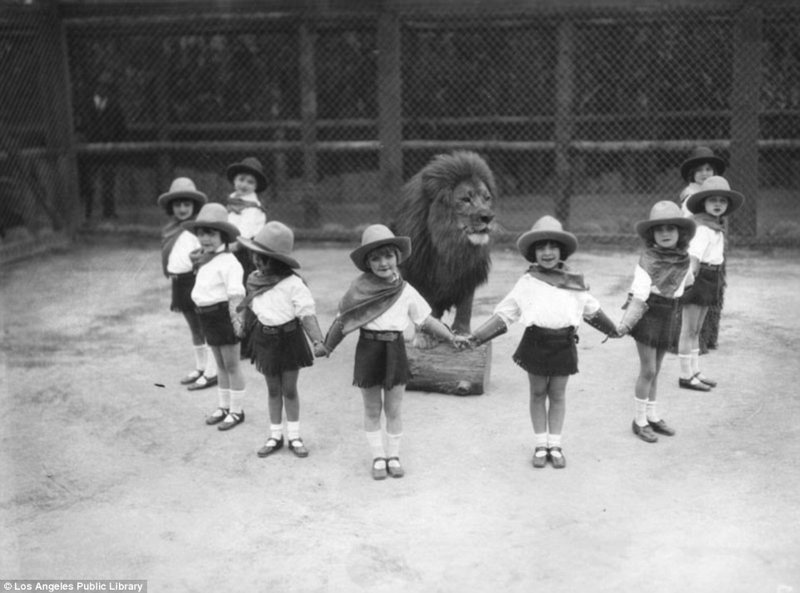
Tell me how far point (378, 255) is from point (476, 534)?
147 cm

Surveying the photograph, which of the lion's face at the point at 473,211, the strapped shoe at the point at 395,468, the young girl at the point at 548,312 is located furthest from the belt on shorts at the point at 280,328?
the lion's face at the point at 473,211

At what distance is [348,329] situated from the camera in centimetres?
475

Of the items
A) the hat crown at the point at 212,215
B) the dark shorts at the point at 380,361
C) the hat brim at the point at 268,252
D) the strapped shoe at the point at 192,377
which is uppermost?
the hat crown at the point at 212,215

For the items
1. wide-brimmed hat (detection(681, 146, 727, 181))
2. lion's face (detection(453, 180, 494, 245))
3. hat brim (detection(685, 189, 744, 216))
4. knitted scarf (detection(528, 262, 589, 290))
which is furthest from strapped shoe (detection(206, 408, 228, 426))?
wide-brimmed hat (detection(681, 146, 727, 181))

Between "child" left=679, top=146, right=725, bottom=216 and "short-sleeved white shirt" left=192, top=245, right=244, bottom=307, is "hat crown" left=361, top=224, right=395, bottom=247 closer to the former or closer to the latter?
"short-sleeved white shirt" left=192, top=245, right=244, bottom=307

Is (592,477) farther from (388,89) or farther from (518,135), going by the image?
(518,135)

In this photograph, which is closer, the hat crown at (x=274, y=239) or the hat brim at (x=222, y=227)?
the hat crown at (x=274, y=239)

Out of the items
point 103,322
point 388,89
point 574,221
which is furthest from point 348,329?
point 574,221

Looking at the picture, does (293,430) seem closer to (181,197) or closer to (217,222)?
(217,222)

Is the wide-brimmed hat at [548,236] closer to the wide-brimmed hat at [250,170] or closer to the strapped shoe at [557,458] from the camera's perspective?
the strapped shoe at [557,458]

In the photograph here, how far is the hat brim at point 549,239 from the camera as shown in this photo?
184 inches

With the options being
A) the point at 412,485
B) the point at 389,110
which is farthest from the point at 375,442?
the point at 389,110

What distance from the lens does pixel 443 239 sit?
6.07 m

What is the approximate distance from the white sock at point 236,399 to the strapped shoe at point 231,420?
2cm
